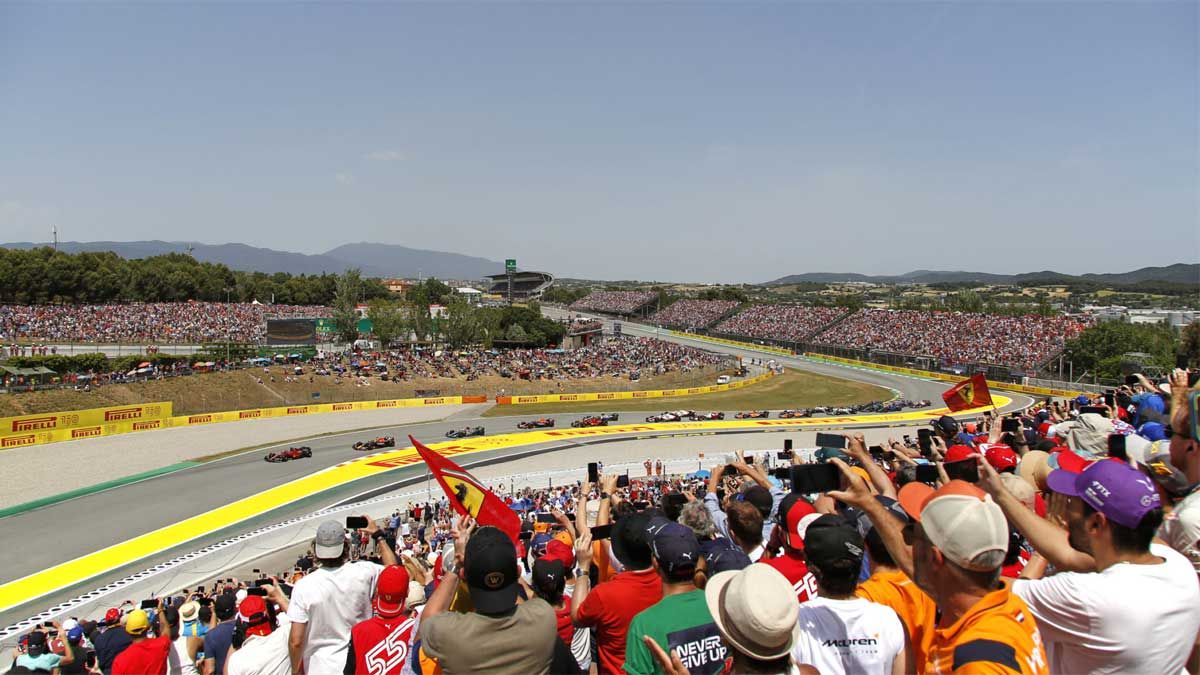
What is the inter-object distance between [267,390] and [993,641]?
5577cm

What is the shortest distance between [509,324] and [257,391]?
38.6 meters

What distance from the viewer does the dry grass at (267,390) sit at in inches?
1660

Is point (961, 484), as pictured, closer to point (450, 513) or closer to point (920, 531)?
point (920, 531)

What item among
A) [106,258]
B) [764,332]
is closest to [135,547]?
[764,332]

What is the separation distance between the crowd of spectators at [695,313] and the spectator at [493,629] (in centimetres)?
11427

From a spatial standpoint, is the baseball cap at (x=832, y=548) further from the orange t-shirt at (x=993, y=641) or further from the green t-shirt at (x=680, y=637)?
the green t-shirt at (x=680, y=637)

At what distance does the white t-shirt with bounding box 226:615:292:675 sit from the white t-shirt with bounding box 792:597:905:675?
11.1ft

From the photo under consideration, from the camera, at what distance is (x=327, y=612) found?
441 cm

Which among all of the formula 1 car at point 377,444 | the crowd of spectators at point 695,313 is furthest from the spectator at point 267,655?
the crowd of spectators at point 695,313

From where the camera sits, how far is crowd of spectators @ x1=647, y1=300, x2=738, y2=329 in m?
119

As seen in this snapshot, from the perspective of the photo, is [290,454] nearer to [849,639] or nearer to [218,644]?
[218,644]

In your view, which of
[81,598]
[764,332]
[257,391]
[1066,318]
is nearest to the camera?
[81,598]

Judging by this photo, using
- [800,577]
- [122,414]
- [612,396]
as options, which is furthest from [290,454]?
[800,577]

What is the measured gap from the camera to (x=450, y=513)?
21.9m
